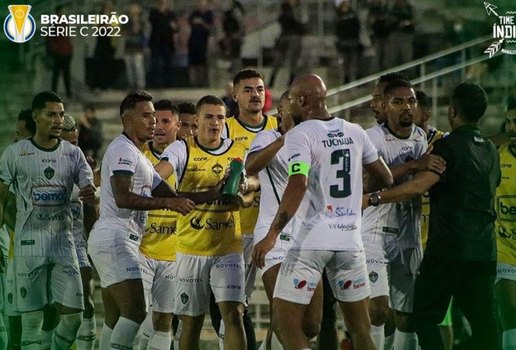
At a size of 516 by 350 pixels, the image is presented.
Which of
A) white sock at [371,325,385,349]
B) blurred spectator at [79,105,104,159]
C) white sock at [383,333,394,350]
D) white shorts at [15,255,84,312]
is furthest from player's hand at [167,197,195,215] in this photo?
blurred spectator at [79,105,104,159]

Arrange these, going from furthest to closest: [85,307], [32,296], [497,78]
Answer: [497,78] → [85,307] → [32,296]

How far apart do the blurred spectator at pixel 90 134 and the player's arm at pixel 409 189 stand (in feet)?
19.8

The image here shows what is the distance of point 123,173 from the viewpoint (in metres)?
10.4

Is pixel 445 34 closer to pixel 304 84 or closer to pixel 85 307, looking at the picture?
pixel 85 307

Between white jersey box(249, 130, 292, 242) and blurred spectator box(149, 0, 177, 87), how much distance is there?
733 cm

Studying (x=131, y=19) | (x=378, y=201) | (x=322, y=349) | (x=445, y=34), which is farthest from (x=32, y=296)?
(x=445, y=34)

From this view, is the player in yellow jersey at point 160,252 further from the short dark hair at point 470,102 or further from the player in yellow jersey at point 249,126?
the short dark hair at point 470,102

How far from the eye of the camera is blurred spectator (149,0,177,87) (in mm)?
17172

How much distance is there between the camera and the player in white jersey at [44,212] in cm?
1144

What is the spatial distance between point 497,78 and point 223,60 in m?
4.26

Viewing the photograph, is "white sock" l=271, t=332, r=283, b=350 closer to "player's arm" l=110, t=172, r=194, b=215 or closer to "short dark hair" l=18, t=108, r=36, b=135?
"player's arm" l=110, t=172, r=194, b=215

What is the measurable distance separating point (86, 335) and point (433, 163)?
4.14 m

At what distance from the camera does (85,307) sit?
1225 centimetres

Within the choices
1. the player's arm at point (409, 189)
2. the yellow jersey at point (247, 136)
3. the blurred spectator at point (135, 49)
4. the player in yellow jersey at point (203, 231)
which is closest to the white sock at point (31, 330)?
the player in yellow jersey at point (203, 231)
